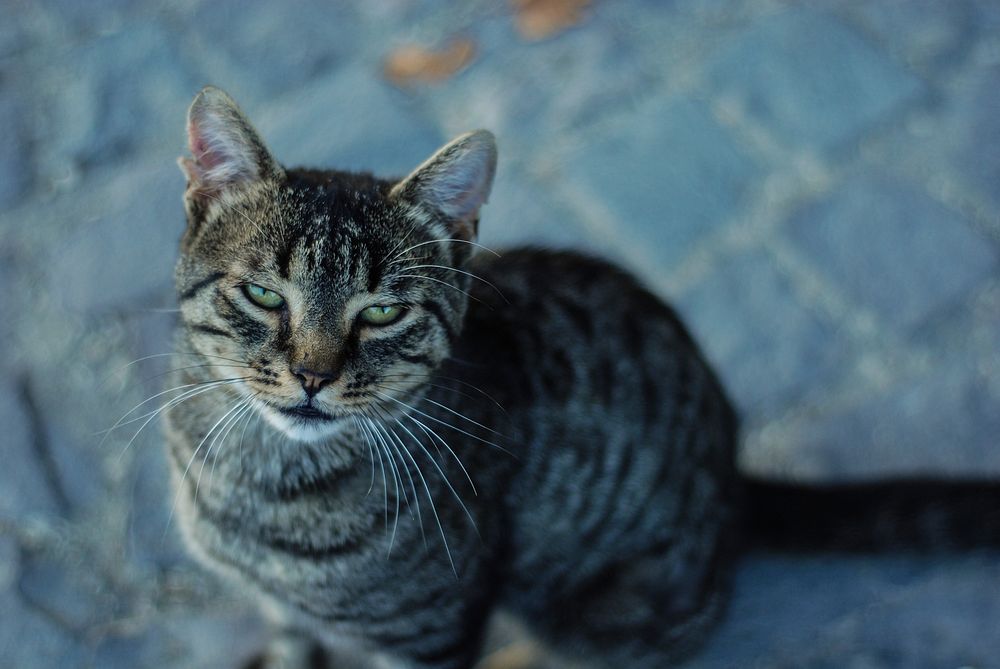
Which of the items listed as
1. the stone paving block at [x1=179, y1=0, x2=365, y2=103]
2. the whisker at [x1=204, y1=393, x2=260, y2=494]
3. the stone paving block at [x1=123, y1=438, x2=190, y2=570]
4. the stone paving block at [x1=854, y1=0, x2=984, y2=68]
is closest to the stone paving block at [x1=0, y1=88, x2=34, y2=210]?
the stone paving block at [x1=179, y1=0, x2=365, y2=103]

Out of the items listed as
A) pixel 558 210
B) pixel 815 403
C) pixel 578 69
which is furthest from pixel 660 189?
pixel 815 403

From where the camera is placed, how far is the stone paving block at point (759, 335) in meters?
2.99

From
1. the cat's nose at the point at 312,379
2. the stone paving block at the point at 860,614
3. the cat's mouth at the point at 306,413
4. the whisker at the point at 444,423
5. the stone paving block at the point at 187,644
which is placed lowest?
the stone paving block at the point at 860,614

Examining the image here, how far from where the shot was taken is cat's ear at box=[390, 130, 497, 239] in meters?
1.83

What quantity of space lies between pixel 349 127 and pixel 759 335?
1604 mm

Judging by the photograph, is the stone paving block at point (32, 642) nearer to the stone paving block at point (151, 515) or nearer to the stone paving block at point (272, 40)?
the stone paving block at point (151, 515)

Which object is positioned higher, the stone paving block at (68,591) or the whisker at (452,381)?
the whisker at (452,381)

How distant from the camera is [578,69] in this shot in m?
3.69

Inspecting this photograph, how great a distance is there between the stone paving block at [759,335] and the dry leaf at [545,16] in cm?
124

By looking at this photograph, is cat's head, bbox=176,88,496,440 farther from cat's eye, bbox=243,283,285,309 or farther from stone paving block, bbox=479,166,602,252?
stone paving block, bbox=479,166,602,252

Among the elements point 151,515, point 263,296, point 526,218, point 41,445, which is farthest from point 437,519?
point 526,218

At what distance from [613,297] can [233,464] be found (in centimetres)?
94

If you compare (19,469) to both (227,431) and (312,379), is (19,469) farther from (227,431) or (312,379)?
(312,379)

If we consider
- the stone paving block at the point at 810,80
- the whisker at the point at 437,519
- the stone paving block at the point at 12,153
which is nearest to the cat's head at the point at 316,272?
the whisker at the point at 437,519
